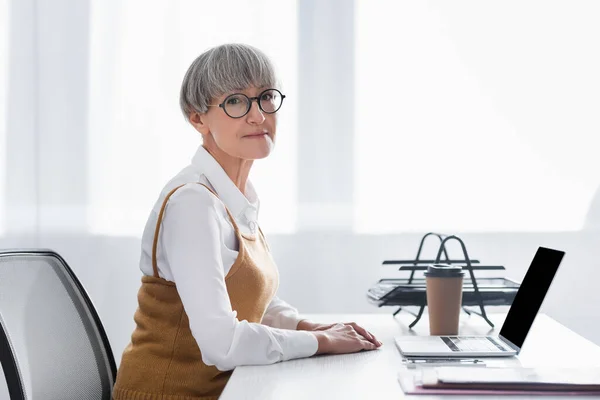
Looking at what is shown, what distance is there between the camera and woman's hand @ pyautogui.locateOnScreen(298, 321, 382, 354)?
135cm

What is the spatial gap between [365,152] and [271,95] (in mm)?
1492

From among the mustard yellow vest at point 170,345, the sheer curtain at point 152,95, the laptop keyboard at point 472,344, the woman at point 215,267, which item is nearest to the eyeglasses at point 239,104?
the woman at point 215,267

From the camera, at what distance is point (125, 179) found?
3059mm

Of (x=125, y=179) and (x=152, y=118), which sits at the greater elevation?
(x=152, y=118)

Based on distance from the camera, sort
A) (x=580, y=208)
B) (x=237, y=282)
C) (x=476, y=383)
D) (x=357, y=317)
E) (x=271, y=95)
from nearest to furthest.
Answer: (x=476, y=383), (x=237, y=282), (x=271, y=95), (x=357, y=317), (x=580, y=208)

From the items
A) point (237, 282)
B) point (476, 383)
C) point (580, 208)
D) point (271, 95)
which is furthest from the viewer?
point (580, 208)

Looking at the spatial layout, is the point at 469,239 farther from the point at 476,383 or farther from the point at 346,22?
the point at 476,383

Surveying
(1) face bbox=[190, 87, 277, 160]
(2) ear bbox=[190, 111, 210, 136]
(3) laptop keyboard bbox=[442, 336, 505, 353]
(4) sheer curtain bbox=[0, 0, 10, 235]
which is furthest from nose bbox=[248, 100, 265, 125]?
(4) sheer curtain bbox=[0, 0, 10, 235]

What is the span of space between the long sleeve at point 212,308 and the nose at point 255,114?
0.26 metres

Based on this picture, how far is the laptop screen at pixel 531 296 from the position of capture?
1342mm

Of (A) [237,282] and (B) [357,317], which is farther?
(B) [357,317]

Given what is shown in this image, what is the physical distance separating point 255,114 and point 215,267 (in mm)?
394

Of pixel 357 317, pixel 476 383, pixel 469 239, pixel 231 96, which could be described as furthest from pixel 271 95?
pixel 469 239

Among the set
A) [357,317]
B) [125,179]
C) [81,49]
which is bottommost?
[357,317]
